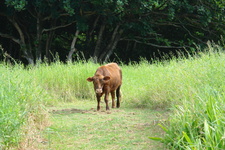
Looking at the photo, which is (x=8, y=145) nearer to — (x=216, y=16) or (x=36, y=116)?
(x=36, y=116)

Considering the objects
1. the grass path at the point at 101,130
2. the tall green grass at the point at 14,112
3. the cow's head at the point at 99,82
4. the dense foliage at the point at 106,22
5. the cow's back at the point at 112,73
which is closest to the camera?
the tall green grass at the point at 14,112

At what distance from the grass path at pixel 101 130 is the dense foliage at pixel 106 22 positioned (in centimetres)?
734

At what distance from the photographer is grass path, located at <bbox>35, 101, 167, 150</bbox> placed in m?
5.07

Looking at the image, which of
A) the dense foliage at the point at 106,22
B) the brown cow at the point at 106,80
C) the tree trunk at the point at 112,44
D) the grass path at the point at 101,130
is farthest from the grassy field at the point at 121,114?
the tree trunk at the point at 112,44

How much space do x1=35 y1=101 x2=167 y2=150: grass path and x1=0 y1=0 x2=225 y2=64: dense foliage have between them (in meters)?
7.34

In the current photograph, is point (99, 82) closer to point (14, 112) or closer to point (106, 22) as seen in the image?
point (14, 112)

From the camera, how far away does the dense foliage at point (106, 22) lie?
52.2 feet

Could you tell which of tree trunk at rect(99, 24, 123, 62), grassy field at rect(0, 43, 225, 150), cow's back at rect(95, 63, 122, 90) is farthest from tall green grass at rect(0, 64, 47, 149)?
tree trunk at rect(99, 24, 123, 62)

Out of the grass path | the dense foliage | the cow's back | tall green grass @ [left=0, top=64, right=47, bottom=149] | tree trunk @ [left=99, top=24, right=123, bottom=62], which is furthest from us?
tree trunk @ [left=99, top=24, right=123, bottom=62]

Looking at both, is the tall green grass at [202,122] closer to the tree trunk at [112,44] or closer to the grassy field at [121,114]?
the grassy field at [121,114]

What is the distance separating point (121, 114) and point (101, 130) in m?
1.88

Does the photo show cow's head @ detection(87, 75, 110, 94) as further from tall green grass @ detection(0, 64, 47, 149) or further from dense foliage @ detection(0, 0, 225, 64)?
dense foliage @ detection(0, 0, 225, 64)

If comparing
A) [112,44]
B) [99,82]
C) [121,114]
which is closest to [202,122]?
[121,114]

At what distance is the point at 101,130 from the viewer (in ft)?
20.1
